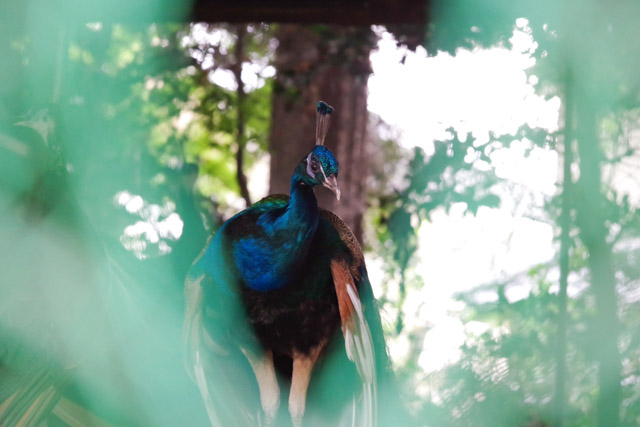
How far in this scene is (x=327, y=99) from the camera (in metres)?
2.01

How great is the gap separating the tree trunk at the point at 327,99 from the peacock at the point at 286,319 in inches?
31.8

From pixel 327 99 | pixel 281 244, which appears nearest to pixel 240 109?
pixel 327 99

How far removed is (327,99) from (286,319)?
1.07 m

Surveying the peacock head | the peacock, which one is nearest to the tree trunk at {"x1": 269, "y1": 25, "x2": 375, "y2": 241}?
the peacock

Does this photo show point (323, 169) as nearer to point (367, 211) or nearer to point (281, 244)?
point (281, 244)

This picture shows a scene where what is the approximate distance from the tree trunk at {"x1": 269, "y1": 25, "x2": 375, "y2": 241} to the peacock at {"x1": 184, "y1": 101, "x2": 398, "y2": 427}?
807 mm

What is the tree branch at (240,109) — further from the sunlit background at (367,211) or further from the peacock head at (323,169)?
the peacock head at (323,169)

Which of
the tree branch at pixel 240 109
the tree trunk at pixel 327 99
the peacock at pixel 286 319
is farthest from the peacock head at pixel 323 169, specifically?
the tree branch at pixel 240 109

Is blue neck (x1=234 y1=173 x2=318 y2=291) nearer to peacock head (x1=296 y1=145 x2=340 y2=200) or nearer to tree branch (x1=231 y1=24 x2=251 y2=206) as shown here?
peacock head (x1=296 y1=145 x2=340 y2=200)

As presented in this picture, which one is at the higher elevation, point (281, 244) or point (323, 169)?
point (323, 169)

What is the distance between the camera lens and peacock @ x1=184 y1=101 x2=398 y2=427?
106 centimetres

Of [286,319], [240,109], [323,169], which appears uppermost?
[240,109]

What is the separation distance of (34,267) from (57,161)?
236 mm

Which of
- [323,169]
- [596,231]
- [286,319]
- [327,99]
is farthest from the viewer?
[327,99]
